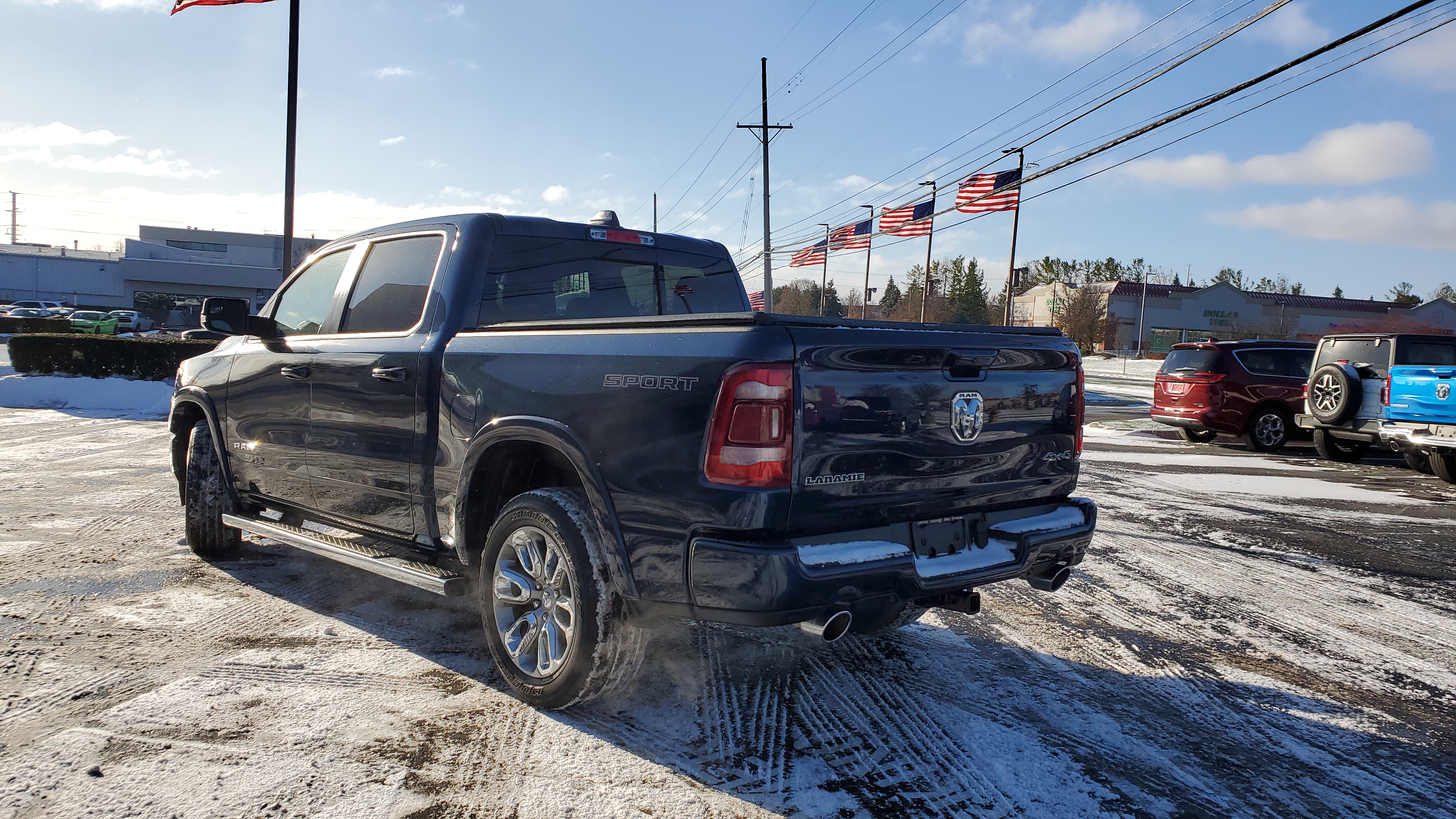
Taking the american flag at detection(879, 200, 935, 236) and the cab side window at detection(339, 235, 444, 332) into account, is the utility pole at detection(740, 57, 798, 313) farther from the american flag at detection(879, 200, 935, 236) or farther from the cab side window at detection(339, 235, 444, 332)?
the cab side window at detection(339, 235, 444, 332)

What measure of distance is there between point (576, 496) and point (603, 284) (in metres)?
1.50

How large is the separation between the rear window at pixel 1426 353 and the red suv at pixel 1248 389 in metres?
2.08

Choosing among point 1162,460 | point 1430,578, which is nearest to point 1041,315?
point 1162,460

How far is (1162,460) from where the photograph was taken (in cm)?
1234

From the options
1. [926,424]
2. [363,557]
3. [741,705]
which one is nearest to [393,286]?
[363,557]

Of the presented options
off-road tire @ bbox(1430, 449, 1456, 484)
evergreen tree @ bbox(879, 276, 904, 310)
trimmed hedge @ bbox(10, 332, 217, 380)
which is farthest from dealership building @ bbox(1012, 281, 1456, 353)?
trimmed hedge @ bbox(10, 332, 217, 380)

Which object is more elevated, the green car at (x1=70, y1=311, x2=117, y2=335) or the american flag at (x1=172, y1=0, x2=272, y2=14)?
the american flag at (x1=172, y1=0, x2=272, y2=14)

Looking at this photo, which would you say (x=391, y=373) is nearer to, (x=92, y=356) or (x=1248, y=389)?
(x=1248, y=389)

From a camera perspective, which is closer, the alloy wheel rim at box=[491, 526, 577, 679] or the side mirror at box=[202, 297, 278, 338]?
the alloy wheel rim at box=[491, 526, 577, 679]

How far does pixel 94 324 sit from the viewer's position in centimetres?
4012

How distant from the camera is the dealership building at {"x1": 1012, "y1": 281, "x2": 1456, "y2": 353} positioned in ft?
272

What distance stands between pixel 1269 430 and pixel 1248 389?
0.73m

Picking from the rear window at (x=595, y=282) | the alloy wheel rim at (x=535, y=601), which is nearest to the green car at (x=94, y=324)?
the rear window at (x=595, y=282)

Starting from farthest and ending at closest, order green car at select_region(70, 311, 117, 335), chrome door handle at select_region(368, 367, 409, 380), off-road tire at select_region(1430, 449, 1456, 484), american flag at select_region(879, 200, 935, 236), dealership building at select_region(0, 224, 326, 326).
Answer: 1. dealership building at select_region(0, 224, 326, 326)
2. green car at select_region(70, 311, 117, 335)
3. american flag at select_region(879, 200, 935, 236)
4. off-road tire at select_region(1430, 449, 1456, 484)
5. chrome door handle at select_region(368, 367, 409, 380)
